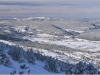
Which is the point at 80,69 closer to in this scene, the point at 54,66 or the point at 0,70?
the point at 0,70

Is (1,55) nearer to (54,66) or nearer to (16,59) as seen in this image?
(16,59)

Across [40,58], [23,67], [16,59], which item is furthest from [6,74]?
[40,58]

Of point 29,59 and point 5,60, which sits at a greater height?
point 5,60

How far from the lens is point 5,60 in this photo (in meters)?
65.5

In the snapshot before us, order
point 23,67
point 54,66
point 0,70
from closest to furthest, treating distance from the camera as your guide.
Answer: point 0,70 < point 23,67 < point 54,66

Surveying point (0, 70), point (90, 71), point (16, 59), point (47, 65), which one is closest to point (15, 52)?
point (16, 59)

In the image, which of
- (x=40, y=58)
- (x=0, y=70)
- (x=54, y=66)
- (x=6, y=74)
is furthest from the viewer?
(x=40, y=58)

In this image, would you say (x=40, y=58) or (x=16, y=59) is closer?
(x=16, y=59)

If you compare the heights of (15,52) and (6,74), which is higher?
(6,74)

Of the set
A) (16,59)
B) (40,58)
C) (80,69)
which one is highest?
(80,69)

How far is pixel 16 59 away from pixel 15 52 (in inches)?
155

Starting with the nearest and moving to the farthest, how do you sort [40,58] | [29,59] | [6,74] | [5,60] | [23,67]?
[6,74]
[23,67]
[5,60]
[29,59]
[40,58]

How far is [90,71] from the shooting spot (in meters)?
52.8

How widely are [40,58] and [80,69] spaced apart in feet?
151
